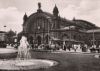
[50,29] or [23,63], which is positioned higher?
[50,29]

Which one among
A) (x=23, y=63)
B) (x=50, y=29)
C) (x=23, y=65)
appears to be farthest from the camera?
(x=50, y=29)

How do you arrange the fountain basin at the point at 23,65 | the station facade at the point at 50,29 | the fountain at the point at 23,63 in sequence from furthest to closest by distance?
the station facade at the point at 50,29 → the fountain at the point at 23,63 → the fountain basin at the point at 23,65

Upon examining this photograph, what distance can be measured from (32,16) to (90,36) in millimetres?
21586

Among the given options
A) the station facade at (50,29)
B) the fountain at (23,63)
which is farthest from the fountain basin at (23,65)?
the station facade at (50,29)

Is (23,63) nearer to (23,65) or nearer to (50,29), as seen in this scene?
(23,65)

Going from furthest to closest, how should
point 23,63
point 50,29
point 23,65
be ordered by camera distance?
point 50,29 < point 23,63 < point 23,65

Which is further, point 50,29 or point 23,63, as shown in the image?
point 50,29

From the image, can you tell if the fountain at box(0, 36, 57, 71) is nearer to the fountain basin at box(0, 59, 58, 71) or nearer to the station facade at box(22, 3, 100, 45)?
the fountain basin at box(0, 59, 58, 71)

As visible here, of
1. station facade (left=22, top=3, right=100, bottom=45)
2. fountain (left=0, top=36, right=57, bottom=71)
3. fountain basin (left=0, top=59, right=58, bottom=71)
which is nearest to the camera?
fountain basin (left=0, top=59, right=58, bottom=71)

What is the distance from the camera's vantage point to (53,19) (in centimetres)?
6631

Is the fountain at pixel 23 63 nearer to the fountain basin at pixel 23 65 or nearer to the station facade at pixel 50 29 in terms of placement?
the fountain basin at pixel 23 65

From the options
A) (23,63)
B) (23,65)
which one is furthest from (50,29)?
(23,65)

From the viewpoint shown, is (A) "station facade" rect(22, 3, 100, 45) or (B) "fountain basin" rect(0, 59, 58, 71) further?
(A) "station facade" rect(22, 3, 100, 45)

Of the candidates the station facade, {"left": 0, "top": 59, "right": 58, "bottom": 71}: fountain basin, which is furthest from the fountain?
the station facade
